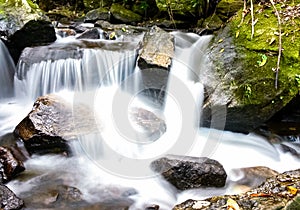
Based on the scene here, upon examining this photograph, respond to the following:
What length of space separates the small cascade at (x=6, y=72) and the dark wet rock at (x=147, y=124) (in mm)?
2788

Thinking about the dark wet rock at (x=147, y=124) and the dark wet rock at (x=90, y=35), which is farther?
the dark wet rock at (x=90, y=35)

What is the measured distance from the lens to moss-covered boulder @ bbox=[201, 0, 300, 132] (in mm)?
4676

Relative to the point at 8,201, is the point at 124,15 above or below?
above

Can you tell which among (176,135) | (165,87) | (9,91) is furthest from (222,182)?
(9,91)

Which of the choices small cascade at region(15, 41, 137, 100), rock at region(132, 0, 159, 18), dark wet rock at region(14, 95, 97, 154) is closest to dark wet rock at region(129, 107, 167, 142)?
dark wet rock at region(14, 95, 97, 154)

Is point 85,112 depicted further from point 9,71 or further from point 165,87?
point 9,71

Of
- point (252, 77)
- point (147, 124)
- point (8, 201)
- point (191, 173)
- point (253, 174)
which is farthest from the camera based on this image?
point (252, 77)

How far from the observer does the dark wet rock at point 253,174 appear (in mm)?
3883

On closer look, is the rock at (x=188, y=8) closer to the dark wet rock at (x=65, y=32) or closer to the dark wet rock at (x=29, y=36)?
the dark wet rock at (x=65, y=32)

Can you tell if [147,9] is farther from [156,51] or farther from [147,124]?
[147,124]

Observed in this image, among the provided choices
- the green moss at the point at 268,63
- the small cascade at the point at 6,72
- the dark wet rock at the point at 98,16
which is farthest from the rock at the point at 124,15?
the green moss at the point at 268,63

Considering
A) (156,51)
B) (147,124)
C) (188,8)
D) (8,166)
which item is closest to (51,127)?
(8,166)

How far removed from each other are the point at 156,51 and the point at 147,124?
5.57 feet

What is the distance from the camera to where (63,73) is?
6066 millimetres
